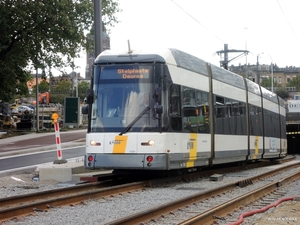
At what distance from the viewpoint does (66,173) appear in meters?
15.9

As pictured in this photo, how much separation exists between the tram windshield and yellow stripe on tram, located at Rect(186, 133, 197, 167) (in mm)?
1904

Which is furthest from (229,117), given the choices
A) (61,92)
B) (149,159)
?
(61,92)

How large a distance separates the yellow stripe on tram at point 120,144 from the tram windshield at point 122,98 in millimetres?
199

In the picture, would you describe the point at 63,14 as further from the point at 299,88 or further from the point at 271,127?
the point at 299,88

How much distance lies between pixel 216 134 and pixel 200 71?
206 cm

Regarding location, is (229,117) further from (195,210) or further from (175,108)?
(195,210)

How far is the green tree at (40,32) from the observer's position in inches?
1281

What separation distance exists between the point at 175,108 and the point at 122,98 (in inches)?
54.3

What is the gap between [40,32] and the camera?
33.6 meters

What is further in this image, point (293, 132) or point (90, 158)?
point (293, 132)

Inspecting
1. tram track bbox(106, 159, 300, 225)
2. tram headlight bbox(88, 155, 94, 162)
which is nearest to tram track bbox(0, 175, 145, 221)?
tram headlight bbox(88, 155, 94, 162)

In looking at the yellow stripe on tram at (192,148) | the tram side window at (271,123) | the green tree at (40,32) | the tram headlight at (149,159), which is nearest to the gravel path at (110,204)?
the yellow stripe on tram at (192,148)

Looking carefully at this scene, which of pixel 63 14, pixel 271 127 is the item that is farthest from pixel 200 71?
pixel 63 14

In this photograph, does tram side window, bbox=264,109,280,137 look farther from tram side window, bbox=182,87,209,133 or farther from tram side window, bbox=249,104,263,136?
tram side window, bbox=182,87,209,133
